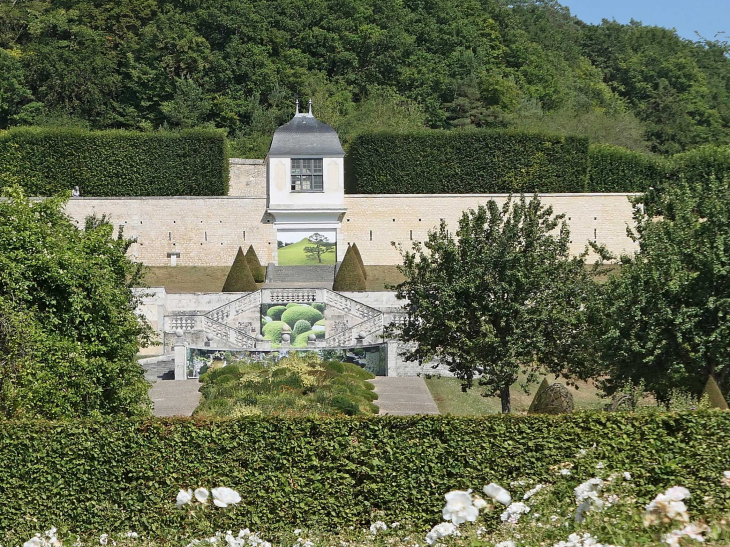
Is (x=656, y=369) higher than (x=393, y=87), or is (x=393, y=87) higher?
(x=393, y=87)

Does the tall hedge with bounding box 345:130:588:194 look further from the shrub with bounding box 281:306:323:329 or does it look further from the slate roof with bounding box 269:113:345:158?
the shrub with bounding box 281:306:323:329

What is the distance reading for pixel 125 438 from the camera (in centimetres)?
1218

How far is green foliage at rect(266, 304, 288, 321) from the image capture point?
31203 mm

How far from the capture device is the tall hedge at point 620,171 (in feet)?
138

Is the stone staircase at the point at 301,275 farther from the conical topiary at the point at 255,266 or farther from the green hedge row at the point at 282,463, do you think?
the green hedge row at the point at 282,463

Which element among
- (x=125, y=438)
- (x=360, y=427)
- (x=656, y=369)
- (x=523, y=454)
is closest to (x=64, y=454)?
(x=125, y=438)

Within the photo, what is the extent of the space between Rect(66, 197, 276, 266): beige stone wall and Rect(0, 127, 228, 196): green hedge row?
7.51 feet

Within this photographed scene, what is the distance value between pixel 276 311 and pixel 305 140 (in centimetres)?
916

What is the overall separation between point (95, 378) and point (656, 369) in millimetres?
9025

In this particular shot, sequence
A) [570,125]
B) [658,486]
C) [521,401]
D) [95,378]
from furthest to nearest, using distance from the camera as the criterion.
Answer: [570,125] → [521,401] → [95,378] → [658,486]

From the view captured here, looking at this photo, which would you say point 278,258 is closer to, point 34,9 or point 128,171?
point 128,171

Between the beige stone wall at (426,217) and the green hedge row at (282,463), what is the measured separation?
25.9m

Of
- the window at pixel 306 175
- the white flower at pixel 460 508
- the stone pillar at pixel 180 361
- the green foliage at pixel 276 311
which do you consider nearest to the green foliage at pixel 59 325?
the white flower at pixel 460 508

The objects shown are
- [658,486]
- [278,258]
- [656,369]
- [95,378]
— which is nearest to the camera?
[658,486]
